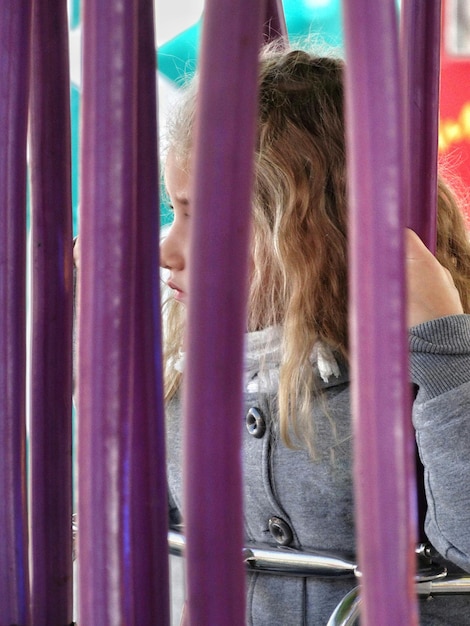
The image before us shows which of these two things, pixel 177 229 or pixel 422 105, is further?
pixel 177 229

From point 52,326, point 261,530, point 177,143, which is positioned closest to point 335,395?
point 261,530

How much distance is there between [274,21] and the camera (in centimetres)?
61

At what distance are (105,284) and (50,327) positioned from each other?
86 millimetres

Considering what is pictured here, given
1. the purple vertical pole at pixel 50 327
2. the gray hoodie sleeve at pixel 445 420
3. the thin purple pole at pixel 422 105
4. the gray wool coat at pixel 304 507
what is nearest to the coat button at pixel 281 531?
the gray wool coat at pixel 304 507

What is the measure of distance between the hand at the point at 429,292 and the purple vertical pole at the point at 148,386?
356mm

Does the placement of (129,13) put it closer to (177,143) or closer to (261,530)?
(177,143)

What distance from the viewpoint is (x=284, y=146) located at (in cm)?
89

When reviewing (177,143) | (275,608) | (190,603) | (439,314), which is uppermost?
(177,143)

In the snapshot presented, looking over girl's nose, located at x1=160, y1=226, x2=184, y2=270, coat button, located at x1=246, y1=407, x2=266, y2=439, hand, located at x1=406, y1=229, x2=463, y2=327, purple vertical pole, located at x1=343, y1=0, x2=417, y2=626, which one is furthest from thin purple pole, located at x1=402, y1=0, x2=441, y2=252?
coat button, located at x1=246, y1=407, x2=266, y2=439

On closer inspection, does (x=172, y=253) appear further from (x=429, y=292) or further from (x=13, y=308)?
(x=13, y=308)

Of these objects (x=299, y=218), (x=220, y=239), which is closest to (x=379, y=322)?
(x=220, y=239)

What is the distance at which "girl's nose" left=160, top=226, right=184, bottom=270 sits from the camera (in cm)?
61

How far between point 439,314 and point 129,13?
0.58 m

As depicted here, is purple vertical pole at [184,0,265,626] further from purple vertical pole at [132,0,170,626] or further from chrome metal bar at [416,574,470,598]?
chrome metal bar at [416,574,470,598]
